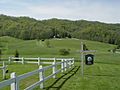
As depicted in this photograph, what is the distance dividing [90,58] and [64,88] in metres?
8.08

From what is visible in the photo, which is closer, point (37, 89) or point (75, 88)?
point (37, 89)

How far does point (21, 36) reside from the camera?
187m

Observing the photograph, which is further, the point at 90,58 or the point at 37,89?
the point at 90,58

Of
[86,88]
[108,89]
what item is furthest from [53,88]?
[108,89]

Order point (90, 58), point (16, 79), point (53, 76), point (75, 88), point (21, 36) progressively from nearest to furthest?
point (16, 79)
point (75, 88)
point (53, 76)
point (90, 58)
point (21, 36)

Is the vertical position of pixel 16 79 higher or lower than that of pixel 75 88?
higher

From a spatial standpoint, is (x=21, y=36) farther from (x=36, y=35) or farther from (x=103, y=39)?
(x=103, y=39)

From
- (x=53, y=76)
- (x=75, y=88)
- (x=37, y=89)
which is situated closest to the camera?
(x=37, y=89)

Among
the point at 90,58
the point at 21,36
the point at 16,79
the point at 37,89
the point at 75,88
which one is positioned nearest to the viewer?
the point at 16,79

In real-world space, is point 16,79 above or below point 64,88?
above

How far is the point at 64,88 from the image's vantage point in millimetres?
12672

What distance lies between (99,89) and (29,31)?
185 meters

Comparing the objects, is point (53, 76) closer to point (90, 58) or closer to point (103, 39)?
point (90, 58)

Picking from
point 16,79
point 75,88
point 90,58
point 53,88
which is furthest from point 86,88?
point 90,58
